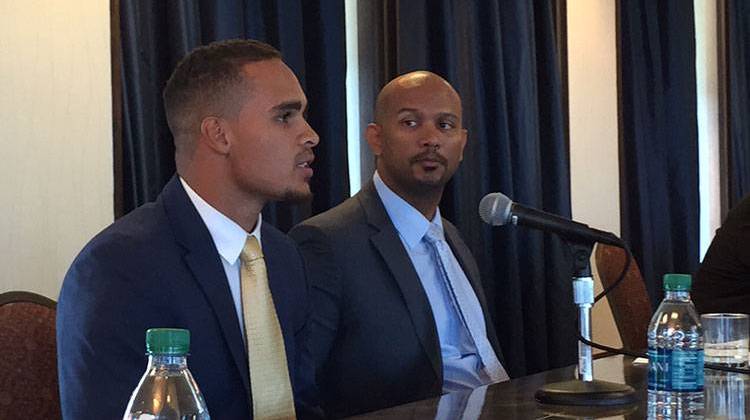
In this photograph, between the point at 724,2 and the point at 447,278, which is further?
the point at 724,2

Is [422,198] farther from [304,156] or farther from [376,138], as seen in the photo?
[304,156]

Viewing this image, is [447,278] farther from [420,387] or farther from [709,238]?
[709,238]

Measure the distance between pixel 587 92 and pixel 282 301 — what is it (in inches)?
113

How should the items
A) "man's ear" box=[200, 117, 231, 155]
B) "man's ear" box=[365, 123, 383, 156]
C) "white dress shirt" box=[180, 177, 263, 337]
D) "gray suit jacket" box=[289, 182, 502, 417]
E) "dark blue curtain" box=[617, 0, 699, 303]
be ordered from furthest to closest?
"dark blue curtain" box=[617, 0, 699, 303], "man's ear" box=[365, 123, 383, 156], "gray suit jacket" box=[289, 182, 502, 417], "man's ear" box=[200, 117, 231, 155], "white dress shirt" box=[180, 177, 263, 337]

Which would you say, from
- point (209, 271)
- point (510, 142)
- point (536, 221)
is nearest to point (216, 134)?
point (209, 271)

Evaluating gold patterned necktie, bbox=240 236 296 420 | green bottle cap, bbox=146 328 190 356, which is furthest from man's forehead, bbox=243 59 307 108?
green bottle cap, bbox=146 328 190 356

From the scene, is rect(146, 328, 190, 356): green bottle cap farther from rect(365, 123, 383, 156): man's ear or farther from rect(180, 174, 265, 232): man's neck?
rect(365, 123, 383, 156): man's ear

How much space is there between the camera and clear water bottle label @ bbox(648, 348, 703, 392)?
6.23 feet

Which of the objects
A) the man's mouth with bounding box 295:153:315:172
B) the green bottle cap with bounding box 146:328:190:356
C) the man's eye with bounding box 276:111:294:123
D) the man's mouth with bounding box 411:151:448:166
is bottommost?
the green bottle cap with bounding box 146:328:190:356

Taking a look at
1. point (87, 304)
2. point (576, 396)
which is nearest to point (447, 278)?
point (576, 396)

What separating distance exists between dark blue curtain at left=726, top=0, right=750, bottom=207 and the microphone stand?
12.7ft

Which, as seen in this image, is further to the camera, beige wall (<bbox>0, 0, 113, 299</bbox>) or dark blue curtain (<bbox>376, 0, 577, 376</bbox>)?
dark blue curtain (<bbox>376, 0, 577, 376</bbox>)

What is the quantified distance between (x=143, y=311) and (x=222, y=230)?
275 millimetres

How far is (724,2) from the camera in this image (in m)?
5.67
